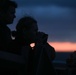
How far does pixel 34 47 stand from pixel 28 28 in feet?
2.20

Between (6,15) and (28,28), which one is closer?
(6,15)

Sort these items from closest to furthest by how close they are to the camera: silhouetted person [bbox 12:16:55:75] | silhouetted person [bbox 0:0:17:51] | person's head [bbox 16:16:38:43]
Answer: silhouetted person [bbox 12:16:55:75], silhouetted person [bbox 0:0:17:51], person's head [bbox 16:16:38:43]

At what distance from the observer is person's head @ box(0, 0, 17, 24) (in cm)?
343

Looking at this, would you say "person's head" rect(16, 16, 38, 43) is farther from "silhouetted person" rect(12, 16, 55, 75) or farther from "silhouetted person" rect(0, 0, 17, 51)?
"silhouetted person" rect(0, 0, 17, 51)

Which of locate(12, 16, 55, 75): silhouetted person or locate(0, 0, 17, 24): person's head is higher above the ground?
locate(0, 0, 17, 24): person's head

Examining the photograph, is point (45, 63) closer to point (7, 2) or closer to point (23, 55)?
point (23, 55)

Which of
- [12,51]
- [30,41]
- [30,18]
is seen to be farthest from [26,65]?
[30,18]

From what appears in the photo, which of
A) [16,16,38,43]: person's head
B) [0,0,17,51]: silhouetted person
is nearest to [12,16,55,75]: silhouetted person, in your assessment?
[16,16,38,43]: person's head

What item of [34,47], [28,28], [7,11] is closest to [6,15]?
[7,11]

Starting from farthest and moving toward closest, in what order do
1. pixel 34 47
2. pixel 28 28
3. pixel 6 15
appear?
pixel 28 28 < pixel 6 15 < pixel 34 47

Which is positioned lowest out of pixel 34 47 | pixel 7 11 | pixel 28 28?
pixel 34 47

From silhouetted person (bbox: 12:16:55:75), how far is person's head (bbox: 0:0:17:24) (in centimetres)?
22

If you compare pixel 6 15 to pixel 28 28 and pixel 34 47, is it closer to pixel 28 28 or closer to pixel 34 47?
pixel 28 28

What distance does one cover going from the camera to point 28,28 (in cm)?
365
